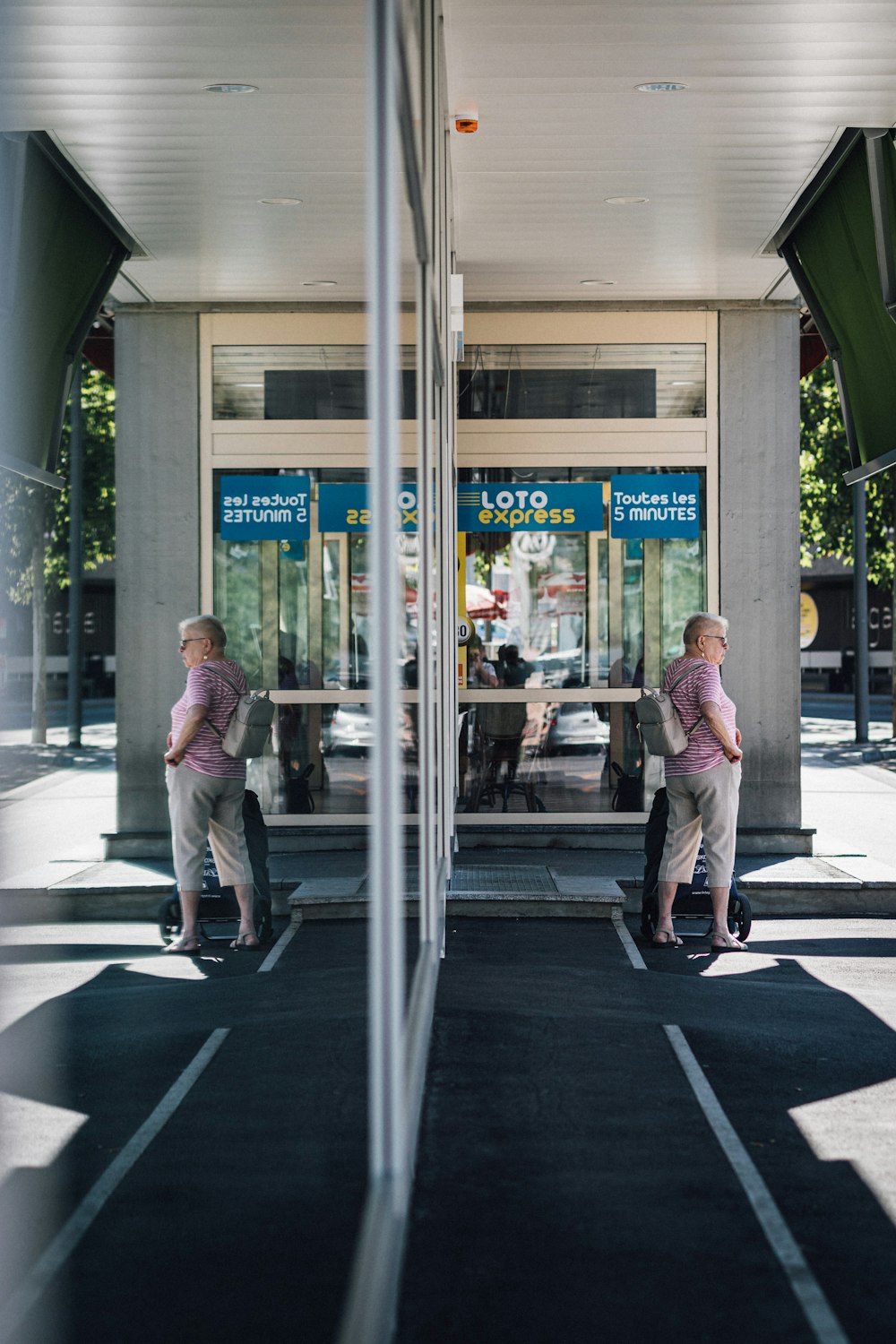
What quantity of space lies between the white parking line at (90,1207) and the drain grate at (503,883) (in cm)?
335

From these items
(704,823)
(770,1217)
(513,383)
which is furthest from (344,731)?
(770,1217)

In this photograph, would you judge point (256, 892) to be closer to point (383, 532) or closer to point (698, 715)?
point (698, 715)

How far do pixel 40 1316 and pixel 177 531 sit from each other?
27.4 feet

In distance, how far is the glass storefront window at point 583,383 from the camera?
11.8 meters

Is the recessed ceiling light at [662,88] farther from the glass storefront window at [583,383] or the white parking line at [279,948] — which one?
the white parking line at [279,948]

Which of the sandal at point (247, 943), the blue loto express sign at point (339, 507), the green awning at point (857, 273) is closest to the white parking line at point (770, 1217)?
the sandal at point (247, 943)

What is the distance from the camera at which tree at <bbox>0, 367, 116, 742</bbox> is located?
25.2 metres

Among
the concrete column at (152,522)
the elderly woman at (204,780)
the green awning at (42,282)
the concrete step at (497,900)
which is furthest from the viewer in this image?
the concrete column at (152,522)

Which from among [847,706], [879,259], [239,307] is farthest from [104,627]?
[879,259]

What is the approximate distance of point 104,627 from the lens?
53.6 m

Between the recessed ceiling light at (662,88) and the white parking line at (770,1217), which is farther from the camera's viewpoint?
the recessed ceiling light at (662,88)

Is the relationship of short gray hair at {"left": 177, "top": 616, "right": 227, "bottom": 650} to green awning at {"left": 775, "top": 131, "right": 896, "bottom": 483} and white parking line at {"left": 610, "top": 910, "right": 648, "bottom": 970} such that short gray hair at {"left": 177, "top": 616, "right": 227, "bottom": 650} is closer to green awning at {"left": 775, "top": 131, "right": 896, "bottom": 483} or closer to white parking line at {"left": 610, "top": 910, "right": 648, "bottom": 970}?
white parking line at {"left": 610, "top": 910, "right": 648, "bottom": 970}

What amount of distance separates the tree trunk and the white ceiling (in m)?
15.0

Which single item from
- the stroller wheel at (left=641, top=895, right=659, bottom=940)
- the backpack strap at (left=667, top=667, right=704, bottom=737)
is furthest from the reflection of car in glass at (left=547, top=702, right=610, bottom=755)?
the backpack strap at (left=667, top=667, right=704, bottom=737)
